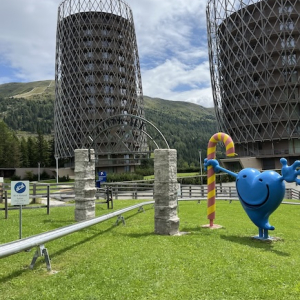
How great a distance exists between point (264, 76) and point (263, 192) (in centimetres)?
5829

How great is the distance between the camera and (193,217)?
16.3 metres

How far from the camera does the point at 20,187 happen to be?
9.64 meters

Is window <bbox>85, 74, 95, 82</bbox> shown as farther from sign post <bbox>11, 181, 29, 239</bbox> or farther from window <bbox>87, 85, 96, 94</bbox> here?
sign post <bbox>11, 181, 29, 239</bbox>

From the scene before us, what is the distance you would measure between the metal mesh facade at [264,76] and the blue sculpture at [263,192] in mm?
53612

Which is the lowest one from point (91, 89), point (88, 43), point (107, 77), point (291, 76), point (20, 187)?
point (20, 187)

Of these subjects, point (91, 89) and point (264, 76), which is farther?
point (91, 89)

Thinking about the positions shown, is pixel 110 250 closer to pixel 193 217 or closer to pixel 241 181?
pixel 241 181

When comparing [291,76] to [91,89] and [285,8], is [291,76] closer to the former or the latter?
[285,8]

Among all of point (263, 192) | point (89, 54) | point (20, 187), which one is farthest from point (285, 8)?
point (20, 187)

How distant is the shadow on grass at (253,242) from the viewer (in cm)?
917

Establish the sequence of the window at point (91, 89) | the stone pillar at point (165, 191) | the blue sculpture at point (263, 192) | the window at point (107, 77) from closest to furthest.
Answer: the blue sculpture at point (263, 192) < the stone pillar at point (165, 191) < the window at point (91, 89) < the window at point (107, 77)

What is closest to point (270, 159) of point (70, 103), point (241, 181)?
point (70, 103)

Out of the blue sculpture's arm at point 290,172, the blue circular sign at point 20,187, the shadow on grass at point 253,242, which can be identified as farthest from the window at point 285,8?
the blue circular sign at point 20,187

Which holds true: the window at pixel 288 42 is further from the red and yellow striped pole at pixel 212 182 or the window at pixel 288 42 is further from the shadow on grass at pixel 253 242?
the shadow on grass at pixel 253 242
